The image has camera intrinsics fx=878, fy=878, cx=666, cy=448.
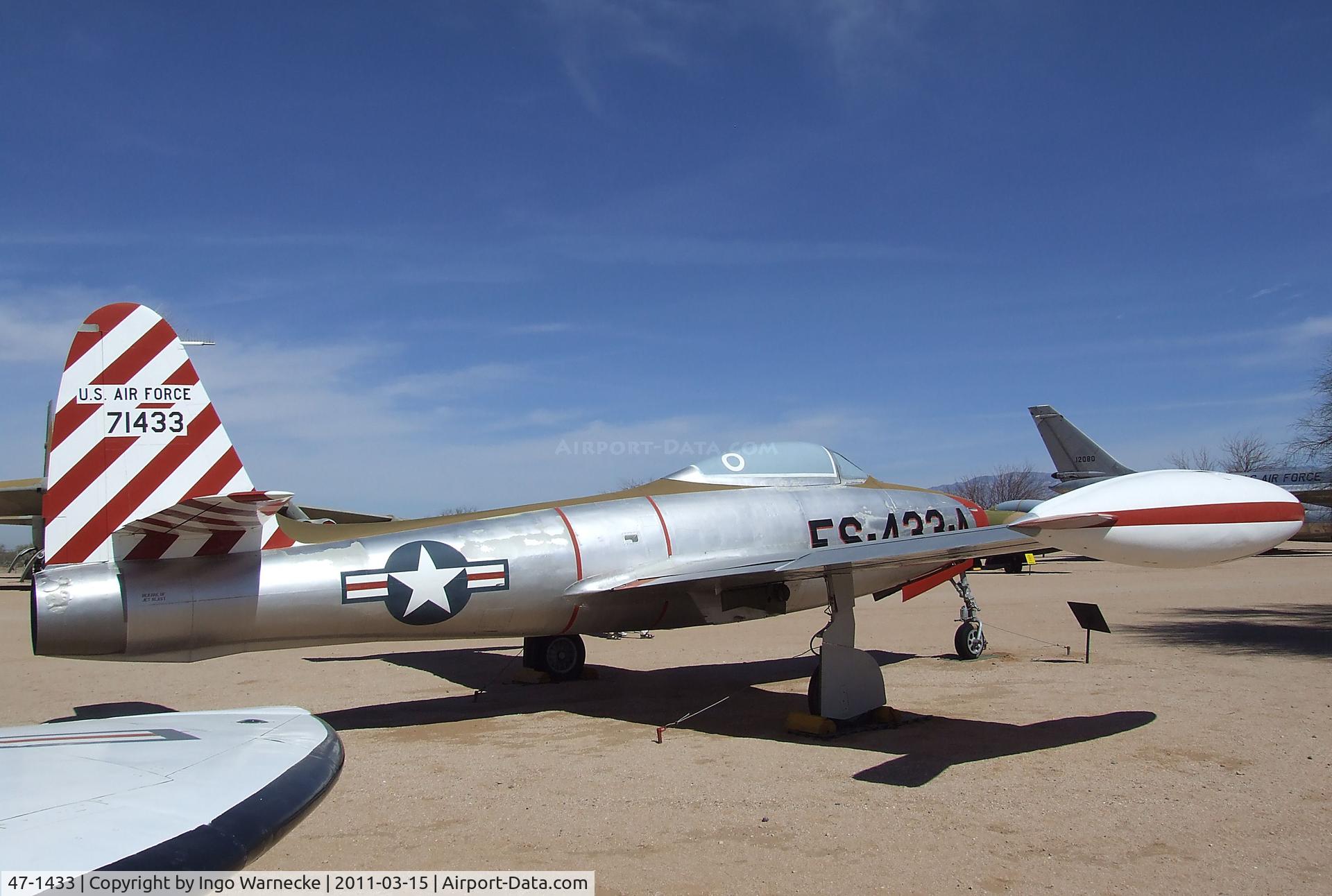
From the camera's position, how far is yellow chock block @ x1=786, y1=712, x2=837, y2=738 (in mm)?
7898

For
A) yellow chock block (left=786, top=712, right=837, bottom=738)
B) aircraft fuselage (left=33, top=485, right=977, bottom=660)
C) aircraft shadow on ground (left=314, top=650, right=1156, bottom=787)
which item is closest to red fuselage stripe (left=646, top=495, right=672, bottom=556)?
aircraft fuselage (left=33, top=485, right=977, bottom=660)

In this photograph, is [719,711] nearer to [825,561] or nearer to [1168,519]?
[825,561]

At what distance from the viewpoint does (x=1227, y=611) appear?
682 inches

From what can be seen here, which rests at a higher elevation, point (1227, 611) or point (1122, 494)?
point (1122, 494)

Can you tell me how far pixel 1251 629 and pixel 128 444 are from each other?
631 inches

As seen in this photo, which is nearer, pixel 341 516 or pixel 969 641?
pixel 969 641

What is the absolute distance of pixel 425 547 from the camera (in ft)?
27.2

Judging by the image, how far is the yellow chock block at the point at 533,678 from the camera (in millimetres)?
11352

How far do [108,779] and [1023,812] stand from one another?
5.18 meters

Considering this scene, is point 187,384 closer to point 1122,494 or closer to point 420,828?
point 420,828

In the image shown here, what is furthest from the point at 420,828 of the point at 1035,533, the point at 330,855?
the point at 1035,533

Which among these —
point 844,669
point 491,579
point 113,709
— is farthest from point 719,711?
point 113,709

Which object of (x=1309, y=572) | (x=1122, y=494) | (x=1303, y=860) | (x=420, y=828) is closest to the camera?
(x=1303, y=860)

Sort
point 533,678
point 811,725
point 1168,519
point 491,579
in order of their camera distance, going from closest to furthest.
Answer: point 1168,519, point 811,725, point 491,579, point 533,678
